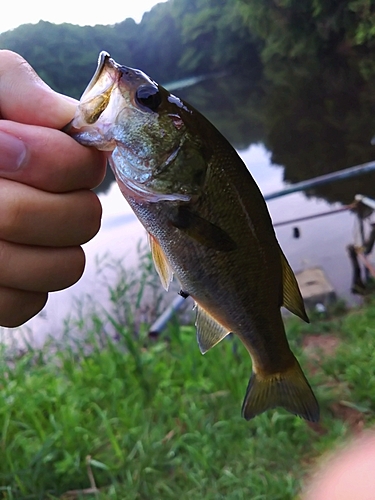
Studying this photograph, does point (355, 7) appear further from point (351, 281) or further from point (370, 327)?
point (370, 327)

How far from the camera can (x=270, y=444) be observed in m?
2.70

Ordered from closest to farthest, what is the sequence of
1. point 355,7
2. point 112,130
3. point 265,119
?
point 112,130 < point 265,119 < point 355,7

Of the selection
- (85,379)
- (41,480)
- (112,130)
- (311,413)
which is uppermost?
(112,130)

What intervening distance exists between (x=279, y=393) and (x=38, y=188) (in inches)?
37.5

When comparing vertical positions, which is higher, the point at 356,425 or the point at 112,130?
the point at 112,130

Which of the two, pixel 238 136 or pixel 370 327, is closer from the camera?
pixel 370 327

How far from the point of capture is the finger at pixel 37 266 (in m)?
1.27

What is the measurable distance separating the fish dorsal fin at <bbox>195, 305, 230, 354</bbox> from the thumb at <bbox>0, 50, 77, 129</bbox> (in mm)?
647

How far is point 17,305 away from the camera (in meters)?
1.35

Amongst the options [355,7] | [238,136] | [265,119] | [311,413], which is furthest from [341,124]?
[311,413]

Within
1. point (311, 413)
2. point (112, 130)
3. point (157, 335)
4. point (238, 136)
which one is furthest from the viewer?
point (238, 136)

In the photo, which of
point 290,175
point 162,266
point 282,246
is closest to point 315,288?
point 282,246

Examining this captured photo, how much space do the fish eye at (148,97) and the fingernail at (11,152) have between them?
307 mm

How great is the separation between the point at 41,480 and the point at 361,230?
15.1ft
